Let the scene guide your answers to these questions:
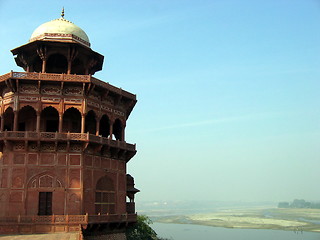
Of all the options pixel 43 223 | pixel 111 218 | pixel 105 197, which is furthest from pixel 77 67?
pixel 43 223

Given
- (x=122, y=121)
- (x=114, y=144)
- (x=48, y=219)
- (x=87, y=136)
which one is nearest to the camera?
(x=48, y=219)

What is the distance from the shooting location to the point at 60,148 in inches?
810

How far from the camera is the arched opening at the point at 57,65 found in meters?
24.4

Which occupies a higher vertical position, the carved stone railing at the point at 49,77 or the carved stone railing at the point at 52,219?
the carved stone railing at the point at 49,77

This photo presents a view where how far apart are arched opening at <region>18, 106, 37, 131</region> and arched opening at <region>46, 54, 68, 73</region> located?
3478mm

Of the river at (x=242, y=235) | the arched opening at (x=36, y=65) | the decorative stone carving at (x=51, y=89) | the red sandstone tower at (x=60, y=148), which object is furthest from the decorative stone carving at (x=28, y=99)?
the river at (x=242, y=235)

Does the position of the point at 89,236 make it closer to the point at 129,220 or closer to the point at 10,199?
the point at 129,220

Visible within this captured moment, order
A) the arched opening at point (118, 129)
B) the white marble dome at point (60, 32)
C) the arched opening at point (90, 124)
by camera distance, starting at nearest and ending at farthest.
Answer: the white marble dome at point (60, 32), the arched opening at point (90, 124), the arched opening at point (118, 129)

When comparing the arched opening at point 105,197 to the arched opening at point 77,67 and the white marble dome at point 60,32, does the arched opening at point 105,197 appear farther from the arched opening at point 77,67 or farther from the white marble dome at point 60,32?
the white marble dome at point 60,32

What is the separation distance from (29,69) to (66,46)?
3.19m

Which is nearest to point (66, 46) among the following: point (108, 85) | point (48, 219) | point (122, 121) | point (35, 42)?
point (35, 42)

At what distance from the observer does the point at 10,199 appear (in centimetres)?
1972

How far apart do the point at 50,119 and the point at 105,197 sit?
18.3ft

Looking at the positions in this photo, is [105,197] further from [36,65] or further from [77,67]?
[36,65]
